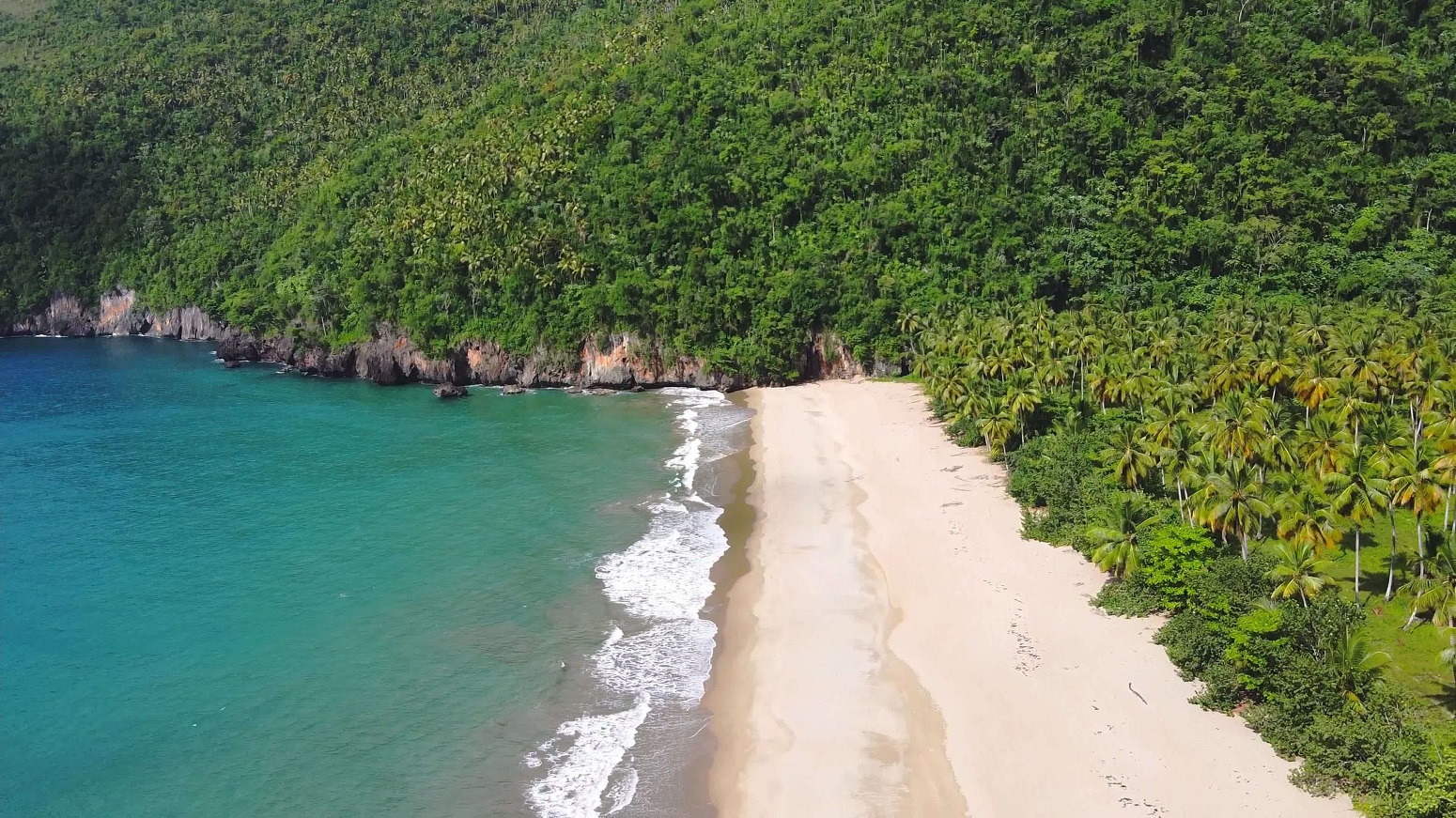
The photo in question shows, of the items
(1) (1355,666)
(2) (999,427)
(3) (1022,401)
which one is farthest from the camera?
(2) (999,427)

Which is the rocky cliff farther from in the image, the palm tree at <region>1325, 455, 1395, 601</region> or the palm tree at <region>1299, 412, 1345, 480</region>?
the palm tree at <region>1325, 455, 1395, 601</region>

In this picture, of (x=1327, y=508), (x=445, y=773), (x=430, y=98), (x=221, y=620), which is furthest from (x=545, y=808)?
(x=430, y=98)

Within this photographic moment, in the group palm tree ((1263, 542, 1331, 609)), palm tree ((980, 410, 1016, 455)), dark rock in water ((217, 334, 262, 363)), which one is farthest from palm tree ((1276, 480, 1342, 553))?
dark rock in water ((217, 334, 262, 363))

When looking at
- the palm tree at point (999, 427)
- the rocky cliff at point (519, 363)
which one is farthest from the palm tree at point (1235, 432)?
the rocky cliff at point (519, 363)

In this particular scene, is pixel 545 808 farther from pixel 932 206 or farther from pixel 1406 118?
pixel 1406 118

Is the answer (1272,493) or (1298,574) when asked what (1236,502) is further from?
(1272,493)

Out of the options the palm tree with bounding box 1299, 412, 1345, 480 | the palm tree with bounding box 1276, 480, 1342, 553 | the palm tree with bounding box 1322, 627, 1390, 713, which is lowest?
the palm tree with bounding box 1322, 627, 1390, 713

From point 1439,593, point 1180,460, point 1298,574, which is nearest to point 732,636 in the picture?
point 1298,574
